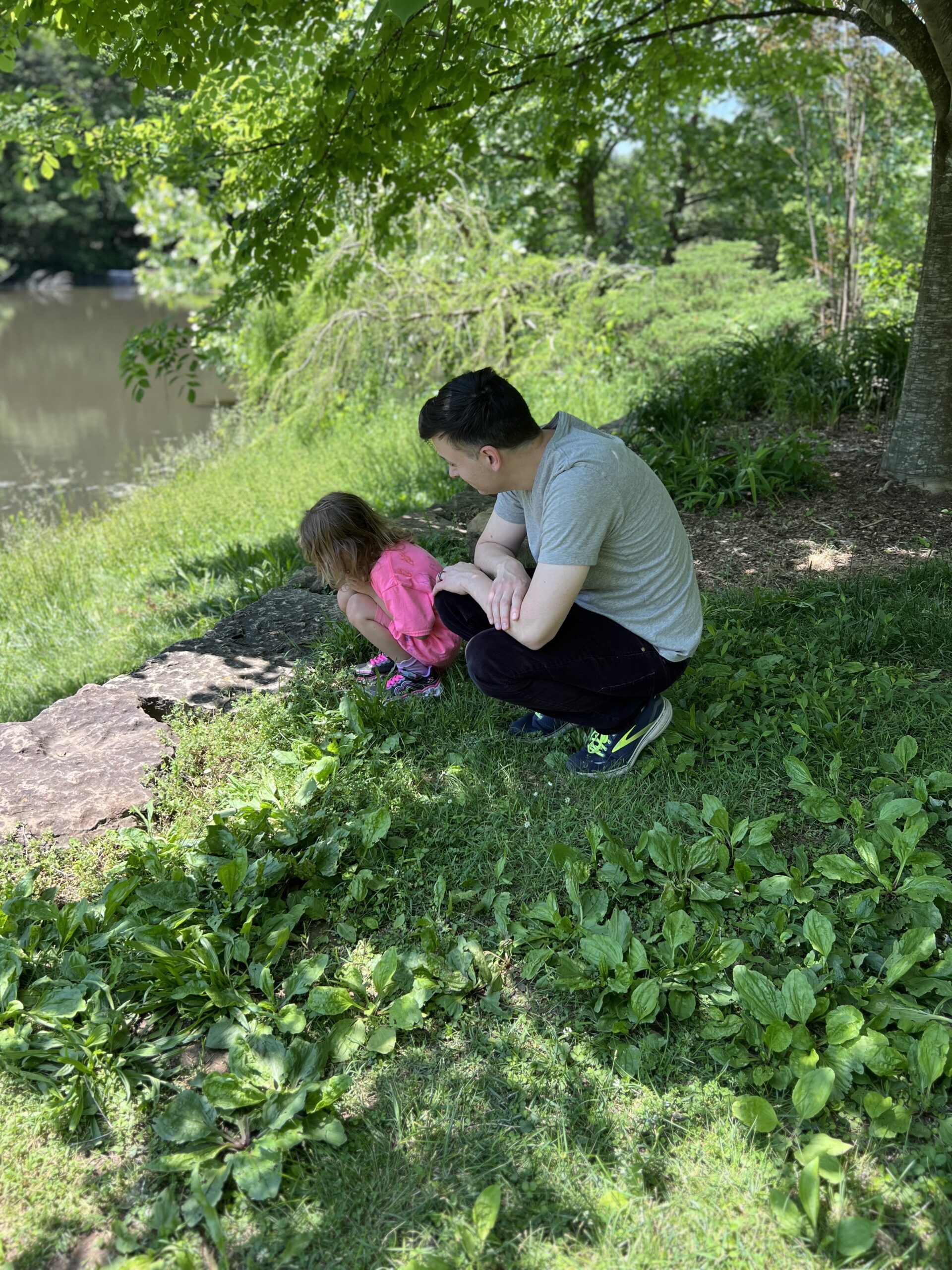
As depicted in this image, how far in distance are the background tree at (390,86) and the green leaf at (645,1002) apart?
3.37 meters

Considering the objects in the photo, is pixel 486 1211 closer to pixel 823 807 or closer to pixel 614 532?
pixel 823 807

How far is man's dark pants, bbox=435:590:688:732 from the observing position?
2.94 m

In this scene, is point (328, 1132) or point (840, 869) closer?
point (328, 1132)

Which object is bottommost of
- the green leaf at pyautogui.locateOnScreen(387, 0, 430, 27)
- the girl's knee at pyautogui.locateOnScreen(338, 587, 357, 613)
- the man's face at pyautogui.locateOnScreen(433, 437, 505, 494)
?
the girl's knee at pyautogui.locateOnScreen(338, 587, 357, 613)

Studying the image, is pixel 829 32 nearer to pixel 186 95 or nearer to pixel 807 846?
pixel 186 95

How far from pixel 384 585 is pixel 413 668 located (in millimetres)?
366

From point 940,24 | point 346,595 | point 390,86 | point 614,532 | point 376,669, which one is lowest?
point 376,669

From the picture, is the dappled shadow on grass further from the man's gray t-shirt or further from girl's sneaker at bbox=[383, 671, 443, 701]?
girl's sneaker at bbox=[383, 671, 443, 701]

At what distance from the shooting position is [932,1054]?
2004 mm

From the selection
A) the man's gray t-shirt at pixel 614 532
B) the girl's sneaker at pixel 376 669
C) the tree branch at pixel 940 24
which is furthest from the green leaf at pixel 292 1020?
A: the tree branch at pixel 940 24

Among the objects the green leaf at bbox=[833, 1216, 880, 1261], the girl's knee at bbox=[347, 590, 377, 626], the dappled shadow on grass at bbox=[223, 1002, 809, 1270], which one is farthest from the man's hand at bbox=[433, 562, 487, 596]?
the green leaf at bbox=[833, 1216, 880, 1261]

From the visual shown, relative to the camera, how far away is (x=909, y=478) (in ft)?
17.0

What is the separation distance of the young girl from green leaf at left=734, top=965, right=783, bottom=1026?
1.69 metres

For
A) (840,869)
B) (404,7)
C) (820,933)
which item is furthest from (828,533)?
(404,7)
